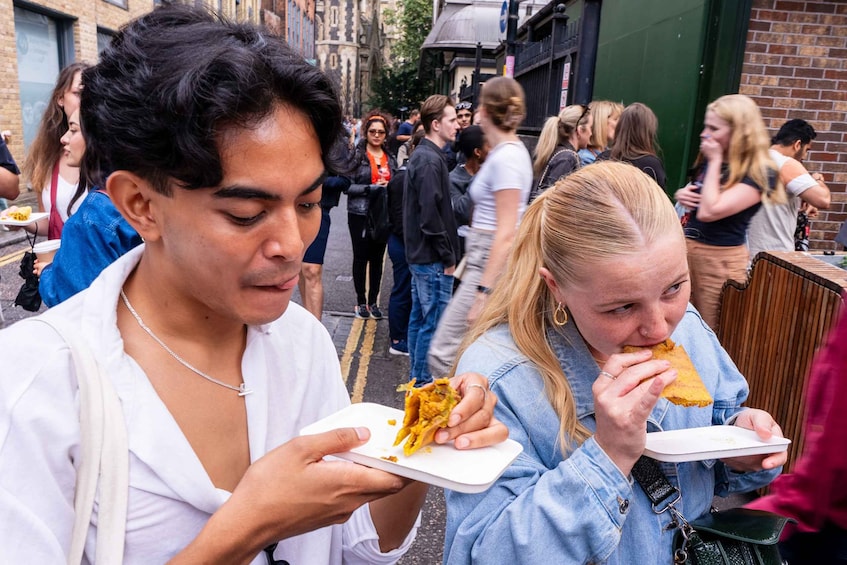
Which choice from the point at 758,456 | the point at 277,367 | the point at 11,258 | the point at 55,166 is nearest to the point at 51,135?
the point at 55,166

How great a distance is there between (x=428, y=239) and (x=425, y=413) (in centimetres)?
409

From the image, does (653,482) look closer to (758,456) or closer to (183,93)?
(758,456)

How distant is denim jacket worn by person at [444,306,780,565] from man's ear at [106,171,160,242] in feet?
2.93

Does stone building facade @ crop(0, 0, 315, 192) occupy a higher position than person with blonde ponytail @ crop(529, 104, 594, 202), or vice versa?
stone building facade @ crop(0, 0, 315, 192)

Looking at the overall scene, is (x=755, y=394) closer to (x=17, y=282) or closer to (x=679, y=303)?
(x=679, y=303)

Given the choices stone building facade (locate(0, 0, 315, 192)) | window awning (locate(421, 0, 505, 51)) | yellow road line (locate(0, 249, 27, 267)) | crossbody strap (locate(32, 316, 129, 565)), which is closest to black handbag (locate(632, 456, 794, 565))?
crossbody strap (locate(32, 316, 129, 565))

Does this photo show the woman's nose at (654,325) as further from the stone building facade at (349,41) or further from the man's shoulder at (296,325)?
the stone building facade at (349,41)

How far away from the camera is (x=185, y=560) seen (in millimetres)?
1177

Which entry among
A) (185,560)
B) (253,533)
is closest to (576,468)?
(253,533)

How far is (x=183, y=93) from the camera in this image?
1177 millimetres

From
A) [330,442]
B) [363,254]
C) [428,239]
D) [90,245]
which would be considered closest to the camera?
[330,442]

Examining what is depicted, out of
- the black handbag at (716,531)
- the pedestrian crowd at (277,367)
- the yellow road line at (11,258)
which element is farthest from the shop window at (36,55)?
the black handbag at (716,531)

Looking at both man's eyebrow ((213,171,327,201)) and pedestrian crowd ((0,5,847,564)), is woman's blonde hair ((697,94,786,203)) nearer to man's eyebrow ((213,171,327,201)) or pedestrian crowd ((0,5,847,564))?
pedestrian crowd ((0,5,847,564))

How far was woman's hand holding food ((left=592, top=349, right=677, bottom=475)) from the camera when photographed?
58.9 inches
